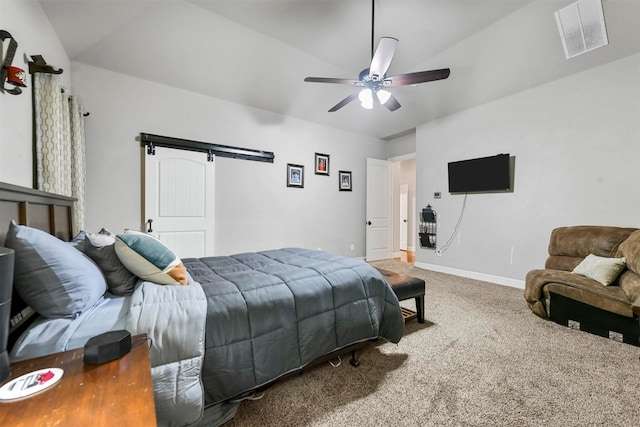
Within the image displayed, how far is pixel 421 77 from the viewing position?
2.45 m

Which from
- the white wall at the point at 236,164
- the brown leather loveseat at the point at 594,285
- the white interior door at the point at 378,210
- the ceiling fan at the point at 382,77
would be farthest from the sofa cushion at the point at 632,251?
the white wall at the point at 236,164

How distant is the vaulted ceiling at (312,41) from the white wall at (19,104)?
32cm

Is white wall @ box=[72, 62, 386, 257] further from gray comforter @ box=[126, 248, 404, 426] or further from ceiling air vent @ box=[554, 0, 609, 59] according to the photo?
ceiling air vent @ box=[554, 0, 609, 59]

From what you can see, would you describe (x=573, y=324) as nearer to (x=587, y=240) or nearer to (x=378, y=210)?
(x=587, y=240)

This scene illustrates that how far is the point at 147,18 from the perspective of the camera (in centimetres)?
288

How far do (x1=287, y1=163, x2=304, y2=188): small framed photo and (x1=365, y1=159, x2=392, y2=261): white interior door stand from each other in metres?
1.62

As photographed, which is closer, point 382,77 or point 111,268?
point 111,268

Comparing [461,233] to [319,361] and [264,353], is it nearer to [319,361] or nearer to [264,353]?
[319,361]

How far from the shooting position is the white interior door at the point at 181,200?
354 centimetres

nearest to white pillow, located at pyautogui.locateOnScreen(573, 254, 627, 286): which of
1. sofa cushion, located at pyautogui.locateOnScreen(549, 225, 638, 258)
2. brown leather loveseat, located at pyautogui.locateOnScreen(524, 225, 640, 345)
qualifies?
brown leather loveseat, located at pyautogui.locateOnScreen(524, 225, 640, 345)

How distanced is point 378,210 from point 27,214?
17.5 feet

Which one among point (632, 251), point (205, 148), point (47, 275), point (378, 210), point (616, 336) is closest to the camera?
point (47, 275)

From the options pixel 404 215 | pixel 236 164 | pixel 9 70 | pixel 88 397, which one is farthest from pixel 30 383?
pixel 404 215

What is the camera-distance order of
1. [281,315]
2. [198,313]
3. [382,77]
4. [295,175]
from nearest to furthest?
[198,313] → [281,315] → [382,77] → [295,175]
